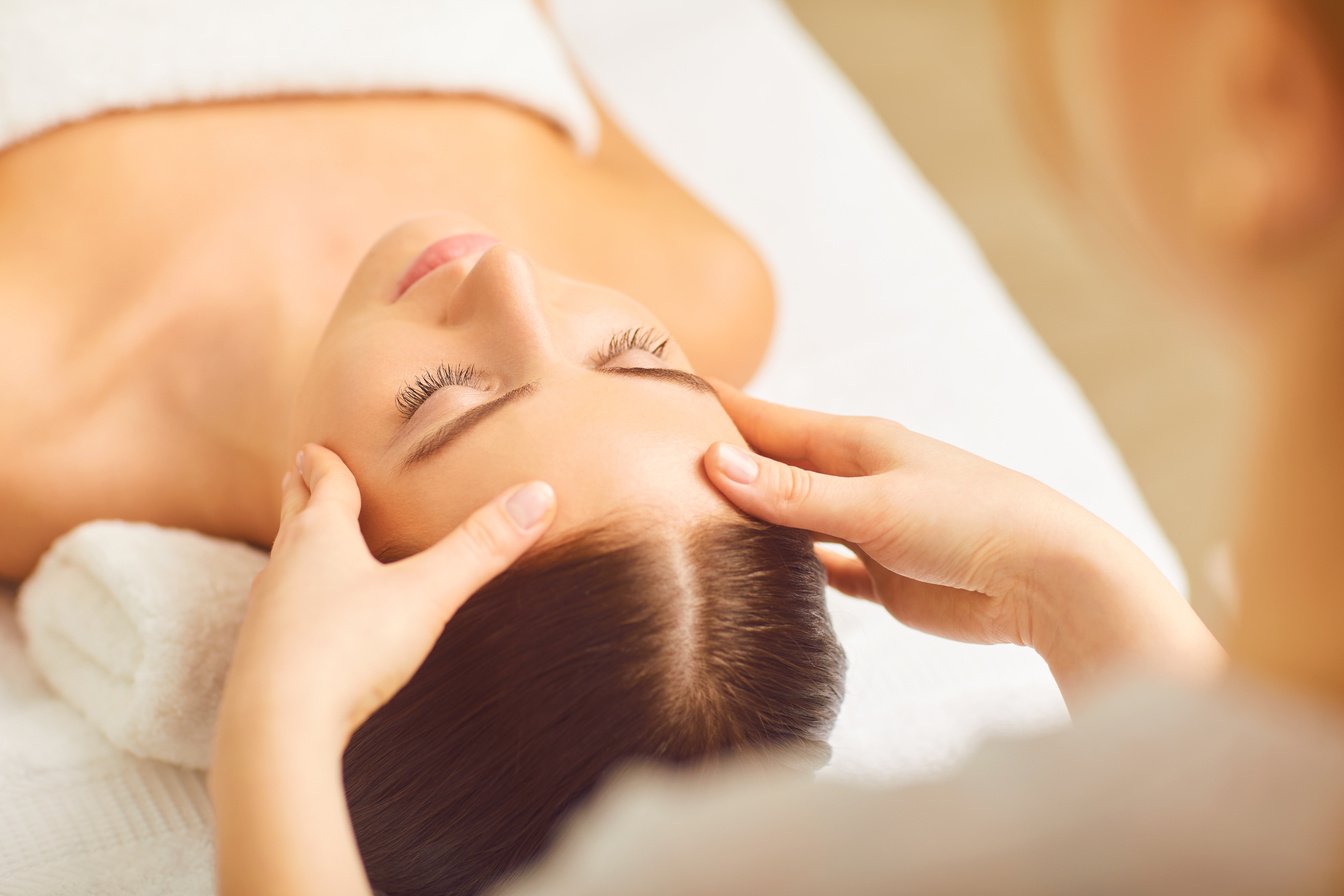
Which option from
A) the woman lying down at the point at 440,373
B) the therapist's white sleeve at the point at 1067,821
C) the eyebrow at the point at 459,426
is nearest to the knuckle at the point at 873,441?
the woman lying down at the point at 440,373

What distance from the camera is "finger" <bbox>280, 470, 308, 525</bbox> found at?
941 mm

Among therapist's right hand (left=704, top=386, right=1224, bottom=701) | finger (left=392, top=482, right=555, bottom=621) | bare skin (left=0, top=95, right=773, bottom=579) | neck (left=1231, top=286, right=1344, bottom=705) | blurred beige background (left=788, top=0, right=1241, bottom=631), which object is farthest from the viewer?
blurred beige background (left=788, top=0, right=1241, bottom=631)

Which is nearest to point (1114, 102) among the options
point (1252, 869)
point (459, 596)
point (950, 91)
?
point (1252, 869)

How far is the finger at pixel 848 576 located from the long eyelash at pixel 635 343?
0.28 meters

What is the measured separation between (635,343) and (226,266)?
680 millimetres

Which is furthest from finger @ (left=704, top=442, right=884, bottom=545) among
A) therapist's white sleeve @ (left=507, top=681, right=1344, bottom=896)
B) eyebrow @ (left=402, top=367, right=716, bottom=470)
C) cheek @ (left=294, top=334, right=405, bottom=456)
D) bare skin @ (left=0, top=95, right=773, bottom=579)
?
bare skin @ (left=0, top=95, right=773, bottom=579)

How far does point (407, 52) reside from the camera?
1.53 metres

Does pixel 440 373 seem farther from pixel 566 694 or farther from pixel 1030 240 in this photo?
pixel 1030 240

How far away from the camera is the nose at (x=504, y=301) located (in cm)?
97

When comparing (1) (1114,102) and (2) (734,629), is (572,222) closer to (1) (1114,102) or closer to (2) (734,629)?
(2) (734,629)

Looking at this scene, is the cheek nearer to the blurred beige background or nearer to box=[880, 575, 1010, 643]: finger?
box=[880, 575, 1010, 643]: finger

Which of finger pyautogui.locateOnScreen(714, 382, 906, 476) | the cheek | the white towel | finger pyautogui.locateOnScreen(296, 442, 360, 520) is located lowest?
finger pyautogui.locateOnScreen(296, 442, 360, 520)

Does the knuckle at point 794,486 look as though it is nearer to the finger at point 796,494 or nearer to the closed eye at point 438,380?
the finger at point 796,494

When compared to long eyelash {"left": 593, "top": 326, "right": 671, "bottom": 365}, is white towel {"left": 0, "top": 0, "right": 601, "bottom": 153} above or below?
above
